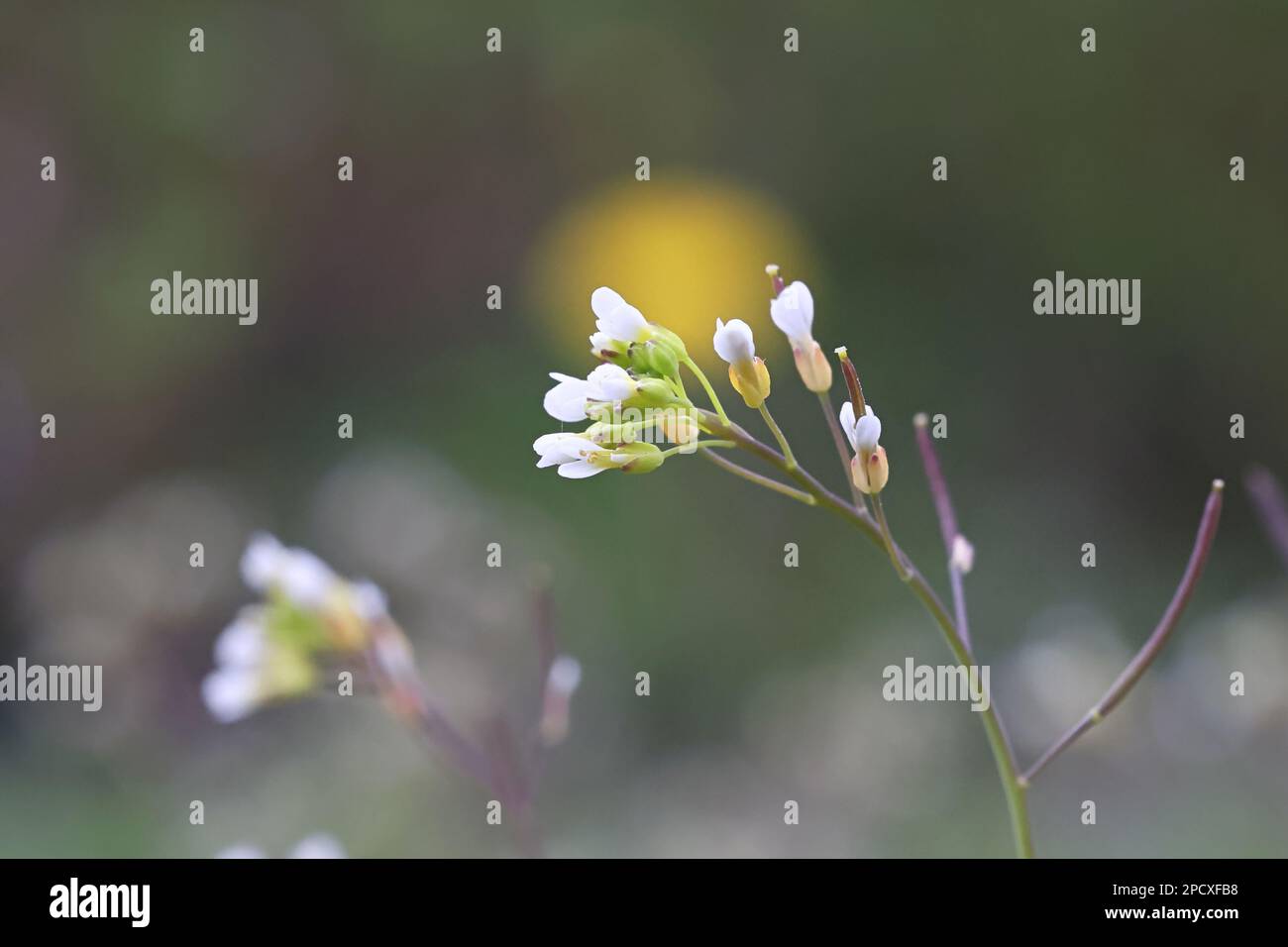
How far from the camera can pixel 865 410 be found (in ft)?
2.33

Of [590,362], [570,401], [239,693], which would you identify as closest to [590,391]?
[570,401]

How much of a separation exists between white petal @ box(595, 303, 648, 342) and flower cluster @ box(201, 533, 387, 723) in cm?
47

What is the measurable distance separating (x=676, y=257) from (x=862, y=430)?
3.66 meters

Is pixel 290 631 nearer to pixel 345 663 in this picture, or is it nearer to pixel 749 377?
pixel 345 663

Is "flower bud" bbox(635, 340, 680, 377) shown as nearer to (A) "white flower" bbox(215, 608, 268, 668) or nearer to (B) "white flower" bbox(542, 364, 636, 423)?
(B) "white flower" bbox(542, 364, 636, 423)

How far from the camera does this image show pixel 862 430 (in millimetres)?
697

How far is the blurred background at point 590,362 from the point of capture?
3037mm

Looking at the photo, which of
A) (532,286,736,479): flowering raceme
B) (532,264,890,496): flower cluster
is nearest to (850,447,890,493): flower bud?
(532,264,890,496): flower cluster

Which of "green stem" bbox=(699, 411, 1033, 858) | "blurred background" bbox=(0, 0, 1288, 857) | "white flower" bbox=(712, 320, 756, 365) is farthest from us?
"blurred background" bbox=(0, 0, 1288, 857)

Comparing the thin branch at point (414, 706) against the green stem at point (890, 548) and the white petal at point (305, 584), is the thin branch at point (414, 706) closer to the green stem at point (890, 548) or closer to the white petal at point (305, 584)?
the white petal at point (305, 584)

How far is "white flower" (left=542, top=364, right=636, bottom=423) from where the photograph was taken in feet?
2.24

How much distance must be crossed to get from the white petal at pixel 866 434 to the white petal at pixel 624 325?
0.15 m

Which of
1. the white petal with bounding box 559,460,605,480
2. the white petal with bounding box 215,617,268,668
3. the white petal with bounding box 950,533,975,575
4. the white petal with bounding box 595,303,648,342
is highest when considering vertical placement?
the white petal with bounding box 595,303,648,342

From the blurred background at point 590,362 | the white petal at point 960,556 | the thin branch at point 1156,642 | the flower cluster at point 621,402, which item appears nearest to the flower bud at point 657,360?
the flower cluster at point 621,402
